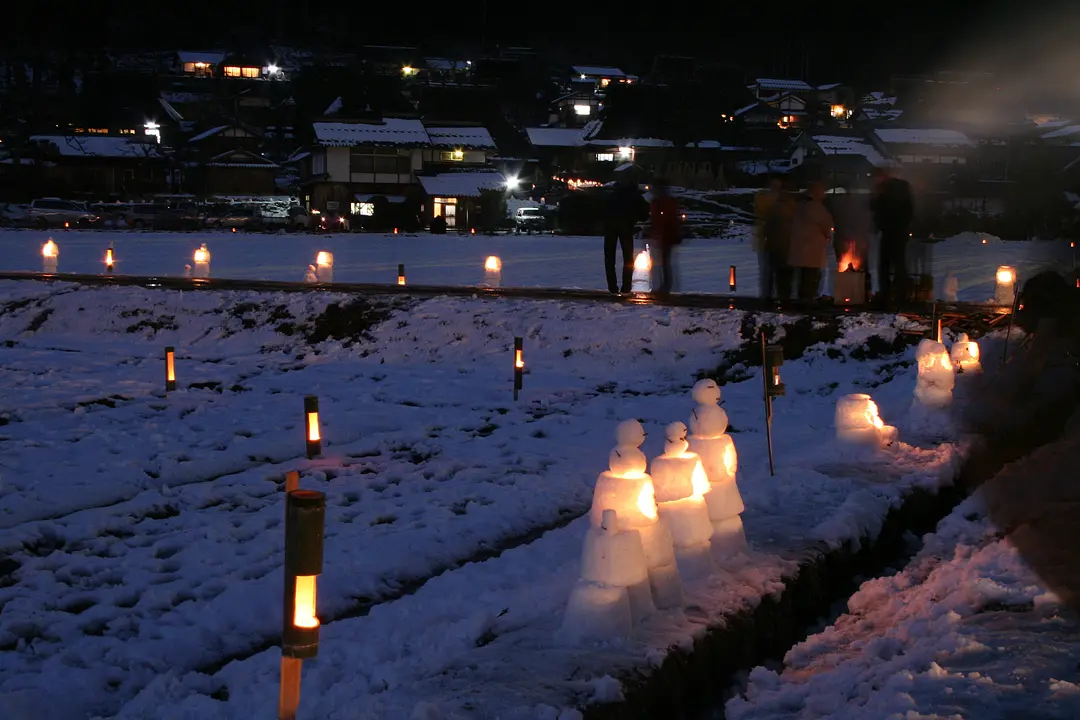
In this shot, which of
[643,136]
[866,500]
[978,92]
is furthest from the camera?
[978,92]

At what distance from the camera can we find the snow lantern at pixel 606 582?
4.94 m

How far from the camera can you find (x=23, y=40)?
272ft

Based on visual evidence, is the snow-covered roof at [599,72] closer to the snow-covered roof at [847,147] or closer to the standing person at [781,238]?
the snow-covered roof at [847,147]

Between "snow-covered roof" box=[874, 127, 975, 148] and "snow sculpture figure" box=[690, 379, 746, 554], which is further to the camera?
"snow-covered roof" box=[874, 127, 975, 148]

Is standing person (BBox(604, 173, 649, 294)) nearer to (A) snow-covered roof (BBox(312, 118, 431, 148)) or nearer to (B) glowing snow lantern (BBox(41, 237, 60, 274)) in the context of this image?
(B) glowing snow lantern (BBox(41, 237, 60, 274))

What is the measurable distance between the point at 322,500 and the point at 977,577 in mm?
4258

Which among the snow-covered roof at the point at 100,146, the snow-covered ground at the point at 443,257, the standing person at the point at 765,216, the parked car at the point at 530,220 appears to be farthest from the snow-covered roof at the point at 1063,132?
the snow-covered roof at the point at 100,146

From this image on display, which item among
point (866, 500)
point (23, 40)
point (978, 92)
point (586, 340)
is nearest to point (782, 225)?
point (586, 340)

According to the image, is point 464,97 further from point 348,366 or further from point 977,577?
point 977,577

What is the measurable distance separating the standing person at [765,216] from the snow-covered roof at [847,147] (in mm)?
48159

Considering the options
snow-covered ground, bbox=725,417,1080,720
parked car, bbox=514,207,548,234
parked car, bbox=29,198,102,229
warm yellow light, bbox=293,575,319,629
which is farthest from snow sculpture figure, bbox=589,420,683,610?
parked car, bbox=514,207,548,234

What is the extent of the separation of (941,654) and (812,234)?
1053 centimetres

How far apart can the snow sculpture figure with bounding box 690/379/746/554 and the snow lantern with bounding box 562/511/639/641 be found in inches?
47.8

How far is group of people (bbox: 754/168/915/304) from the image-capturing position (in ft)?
47.8
